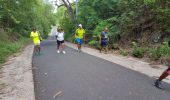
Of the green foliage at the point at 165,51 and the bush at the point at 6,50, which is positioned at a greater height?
the green foliage at the point at 165,51

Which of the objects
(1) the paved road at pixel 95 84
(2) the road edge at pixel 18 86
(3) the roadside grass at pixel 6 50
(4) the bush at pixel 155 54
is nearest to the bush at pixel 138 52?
(4) the bush at pixel 155 54

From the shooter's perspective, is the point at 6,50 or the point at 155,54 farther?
the point at 6,50

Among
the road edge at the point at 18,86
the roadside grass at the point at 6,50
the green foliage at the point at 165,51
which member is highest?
the green foliage at the point at 165,51

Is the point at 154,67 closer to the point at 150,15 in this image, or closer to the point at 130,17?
the point at 150,15

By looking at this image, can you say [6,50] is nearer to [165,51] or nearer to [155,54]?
[155,54]

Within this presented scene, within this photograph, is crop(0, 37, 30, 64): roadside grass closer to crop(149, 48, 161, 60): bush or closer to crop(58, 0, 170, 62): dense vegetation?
crop(58, 0, 170, 62): dense vegetation

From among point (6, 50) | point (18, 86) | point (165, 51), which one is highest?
point (165, 51)

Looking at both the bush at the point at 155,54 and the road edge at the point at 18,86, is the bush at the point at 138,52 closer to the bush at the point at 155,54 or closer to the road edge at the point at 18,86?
the bush at the point at 155,54

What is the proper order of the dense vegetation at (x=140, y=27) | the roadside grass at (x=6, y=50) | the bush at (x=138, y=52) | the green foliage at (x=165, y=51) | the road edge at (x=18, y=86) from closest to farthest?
1. the road edge at (x=18, y=86)
2. the green foliage at (x=165, y=51)
3. the bush at (x=138, y=52)
4. the dense vegetation at (x=140, y=27)
5. the roadside grass at (x=6, y=50)

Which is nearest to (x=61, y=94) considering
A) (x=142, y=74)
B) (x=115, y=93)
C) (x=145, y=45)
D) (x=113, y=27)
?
(x=115, y=93)

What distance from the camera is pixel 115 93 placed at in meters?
7.75

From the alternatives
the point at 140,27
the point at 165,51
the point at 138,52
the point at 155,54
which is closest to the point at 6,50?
the point at 138,52

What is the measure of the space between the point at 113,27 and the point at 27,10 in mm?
18557

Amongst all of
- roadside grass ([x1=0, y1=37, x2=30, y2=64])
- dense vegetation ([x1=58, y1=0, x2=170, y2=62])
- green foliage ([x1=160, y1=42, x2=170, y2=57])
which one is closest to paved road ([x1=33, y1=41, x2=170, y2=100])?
green foliage ([x1=160, y1=42, x2=170, y2=57])
